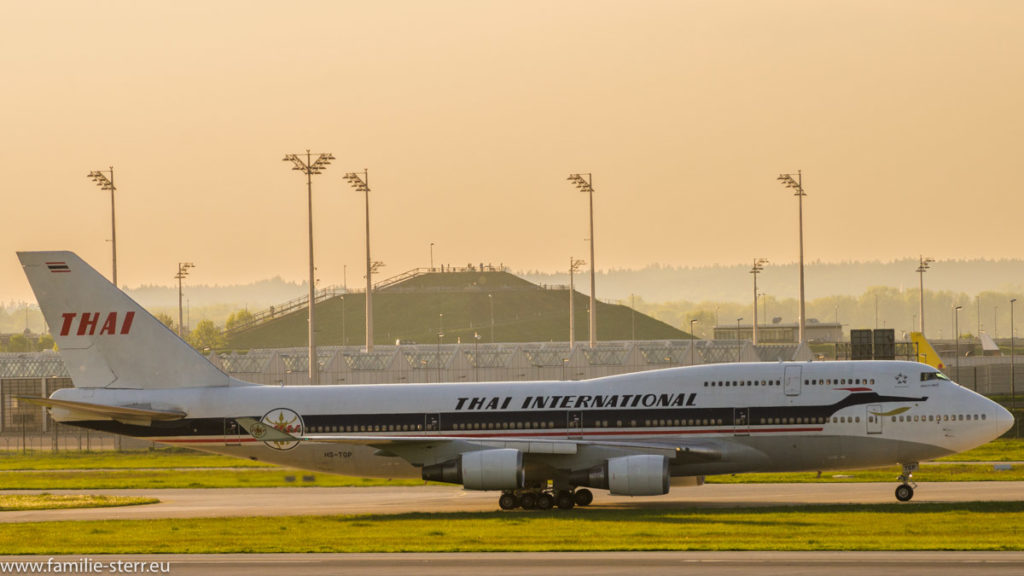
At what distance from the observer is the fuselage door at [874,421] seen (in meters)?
46.5

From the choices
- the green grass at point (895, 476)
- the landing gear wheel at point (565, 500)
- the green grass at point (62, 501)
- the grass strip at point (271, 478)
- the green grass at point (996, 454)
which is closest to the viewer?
the landing gear wheel at point (565, 500)

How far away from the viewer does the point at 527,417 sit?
47.8 meters

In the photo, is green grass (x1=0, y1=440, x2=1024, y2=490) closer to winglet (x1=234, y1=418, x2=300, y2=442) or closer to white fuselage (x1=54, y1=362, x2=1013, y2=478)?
winglet (x1=234, y1=418, x2=300, y2=442)

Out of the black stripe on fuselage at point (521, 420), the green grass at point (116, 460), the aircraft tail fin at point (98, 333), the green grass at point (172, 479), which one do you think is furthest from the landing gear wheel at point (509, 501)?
the green grass at point (116, 460)

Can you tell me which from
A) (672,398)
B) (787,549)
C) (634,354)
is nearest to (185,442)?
(672,398)

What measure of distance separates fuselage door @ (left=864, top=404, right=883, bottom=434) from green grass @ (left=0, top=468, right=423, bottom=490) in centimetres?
2175

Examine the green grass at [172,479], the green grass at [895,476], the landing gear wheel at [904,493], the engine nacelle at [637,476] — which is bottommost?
the green grass at [172,479]

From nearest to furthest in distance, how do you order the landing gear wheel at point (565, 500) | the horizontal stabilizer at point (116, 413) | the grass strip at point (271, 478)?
the landing gear wheel at point (565, 500), the horizontal stabilizer at point (116, 413), the grass strip at point (271, 478)

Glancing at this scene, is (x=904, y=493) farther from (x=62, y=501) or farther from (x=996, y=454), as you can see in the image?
(x=62, y=501)

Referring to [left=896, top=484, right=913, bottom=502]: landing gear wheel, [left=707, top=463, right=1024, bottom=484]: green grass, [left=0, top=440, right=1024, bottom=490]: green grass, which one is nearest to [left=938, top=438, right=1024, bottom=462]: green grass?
[left=0, top=440, right=1024, bottom=490]: green grass

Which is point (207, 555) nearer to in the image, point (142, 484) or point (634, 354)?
point (142, 484)

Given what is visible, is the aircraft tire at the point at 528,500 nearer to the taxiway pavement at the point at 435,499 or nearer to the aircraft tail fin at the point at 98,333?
the taxiway pavement at the point at 435,499

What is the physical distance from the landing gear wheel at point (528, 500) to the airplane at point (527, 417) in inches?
3.1

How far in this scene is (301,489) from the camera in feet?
192
